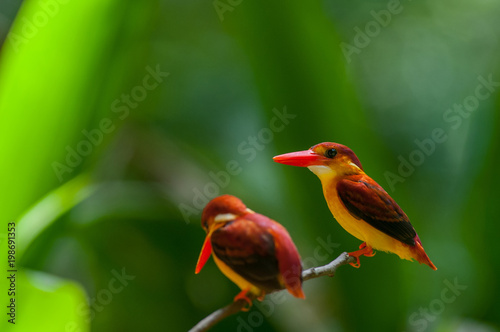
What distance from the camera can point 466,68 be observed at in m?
1.84

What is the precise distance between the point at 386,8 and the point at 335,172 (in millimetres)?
1446

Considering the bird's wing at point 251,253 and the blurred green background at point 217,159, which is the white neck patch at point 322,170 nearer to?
the bird's wing at point 251,253

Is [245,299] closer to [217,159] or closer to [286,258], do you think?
[286,258]

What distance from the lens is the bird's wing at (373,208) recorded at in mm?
439

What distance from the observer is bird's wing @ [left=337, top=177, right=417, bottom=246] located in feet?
1.44

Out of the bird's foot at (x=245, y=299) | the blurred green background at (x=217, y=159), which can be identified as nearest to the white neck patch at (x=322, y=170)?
the bird's foot at (x=245, y=299)

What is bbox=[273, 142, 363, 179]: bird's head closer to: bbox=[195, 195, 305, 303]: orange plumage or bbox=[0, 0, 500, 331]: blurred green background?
bbox=[195, 195, 305, 303]: orange plumage

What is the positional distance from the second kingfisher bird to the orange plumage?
0.07 metres

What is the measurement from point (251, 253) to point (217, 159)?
3.18 feet

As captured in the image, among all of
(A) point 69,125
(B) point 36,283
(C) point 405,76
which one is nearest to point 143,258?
(A) point 69,125

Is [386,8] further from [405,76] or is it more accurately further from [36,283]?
[36,283]

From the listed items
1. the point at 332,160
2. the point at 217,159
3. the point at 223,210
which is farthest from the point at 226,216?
the point at 217,159

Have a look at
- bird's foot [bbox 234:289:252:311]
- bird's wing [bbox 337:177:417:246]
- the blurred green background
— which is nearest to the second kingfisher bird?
bird's wing [bbox 337:177:417:246]

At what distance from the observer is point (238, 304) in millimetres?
357
